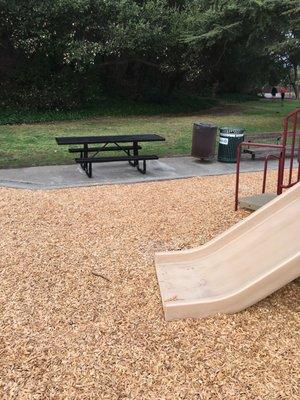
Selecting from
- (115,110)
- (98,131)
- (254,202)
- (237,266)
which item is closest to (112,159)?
(254,202)

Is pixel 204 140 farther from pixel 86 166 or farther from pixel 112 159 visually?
pixel 86 166

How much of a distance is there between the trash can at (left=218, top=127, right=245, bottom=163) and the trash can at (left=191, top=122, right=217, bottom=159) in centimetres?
22

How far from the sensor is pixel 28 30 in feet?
50.6

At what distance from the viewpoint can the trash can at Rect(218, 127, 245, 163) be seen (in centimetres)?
871

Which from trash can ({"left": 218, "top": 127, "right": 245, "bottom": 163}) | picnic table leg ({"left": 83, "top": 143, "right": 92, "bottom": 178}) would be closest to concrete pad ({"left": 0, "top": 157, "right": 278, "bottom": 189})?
picnic table leg ({"left": 83, "top": 143, "right": 92, "bottom": 178})

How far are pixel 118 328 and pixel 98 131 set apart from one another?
35.2 feet

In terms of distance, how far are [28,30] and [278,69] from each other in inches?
617

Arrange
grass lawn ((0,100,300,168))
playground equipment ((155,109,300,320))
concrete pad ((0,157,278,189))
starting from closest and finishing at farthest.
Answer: playground equipment ((155,109,300,320))
concrete pad ((0,157,278,189))
grass lawn ((0,100,300,168))

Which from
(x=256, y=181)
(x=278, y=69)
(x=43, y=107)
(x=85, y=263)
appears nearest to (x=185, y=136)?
(x=256, y=181)

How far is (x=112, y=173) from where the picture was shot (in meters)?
7.96

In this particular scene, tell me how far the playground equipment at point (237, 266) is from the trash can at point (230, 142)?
16.9 feet

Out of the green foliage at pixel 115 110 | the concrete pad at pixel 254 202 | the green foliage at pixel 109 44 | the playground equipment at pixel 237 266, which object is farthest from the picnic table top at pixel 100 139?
the green foliage at pixel 115 110

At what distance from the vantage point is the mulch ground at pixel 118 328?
8.34 feet

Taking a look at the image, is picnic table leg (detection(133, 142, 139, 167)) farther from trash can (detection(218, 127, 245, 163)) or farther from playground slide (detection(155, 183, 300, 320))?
playground slide (detection(155, 183, 300, 320))
